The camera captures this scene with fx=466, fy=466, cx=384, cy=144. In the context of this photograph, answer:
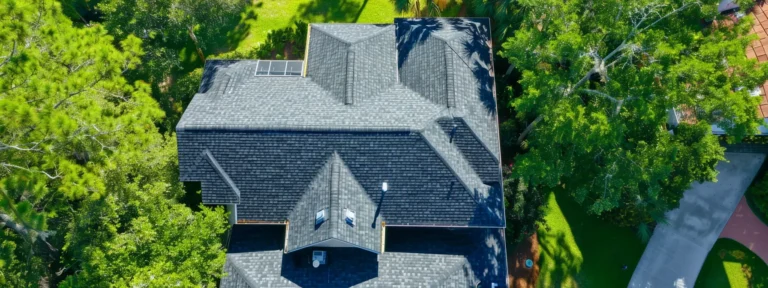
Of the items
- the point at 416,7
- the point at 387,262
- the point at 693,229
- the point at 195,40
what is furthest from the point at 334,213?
the point at 693,229

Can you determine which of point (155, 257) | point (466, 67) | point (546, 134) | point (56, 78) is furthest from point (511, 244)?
point (56, 78)

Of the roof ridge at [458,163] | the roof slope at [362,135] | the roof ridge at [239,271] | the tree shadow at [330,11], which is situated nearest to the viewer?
the roof ridge at [239,271]

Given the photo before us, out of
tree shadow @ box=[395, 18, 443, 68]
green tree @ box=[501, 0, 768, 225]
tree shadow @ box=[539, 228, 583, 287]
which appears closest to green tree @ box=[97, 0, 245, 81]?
tree shadow @ box=[395, 18, 443, 68]

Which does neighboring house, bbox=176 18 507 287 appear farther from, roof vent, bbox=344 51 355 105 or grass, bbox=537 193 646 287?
grass, bbox=537 193 646 287

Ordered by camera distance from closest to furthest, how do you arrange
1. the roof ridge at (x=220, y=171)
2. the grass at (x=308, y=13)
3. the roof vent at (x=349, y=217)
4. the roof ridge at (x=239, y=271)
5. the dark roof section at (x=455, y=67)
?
the roof vent at (x=349, y=217), the roof ridge at (x=239, y=271), the roof ridge at (x=220, y=171), the dark roof section at (x=455, y=67), the grass at (x=308, y=13)

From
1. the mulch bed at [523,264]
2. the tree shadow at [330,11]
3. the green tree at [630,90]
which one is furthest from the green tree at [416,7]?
the mulch bed at [523,264]

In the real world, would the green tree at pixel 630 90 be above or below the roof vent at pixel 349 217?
above

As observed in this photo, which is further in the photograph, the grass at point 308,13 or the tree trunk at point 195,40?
the grass at point 308,13

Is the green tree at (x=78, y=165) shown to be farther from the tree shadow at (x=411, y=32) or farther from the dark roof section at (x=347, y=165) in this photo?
the tree shadow at (x=411, y=32)

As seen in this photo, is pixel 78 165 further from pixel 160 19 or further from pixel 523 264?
pixel 523 264
